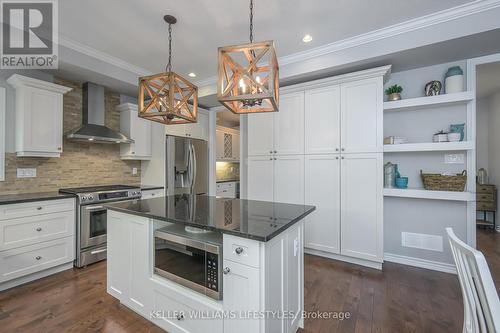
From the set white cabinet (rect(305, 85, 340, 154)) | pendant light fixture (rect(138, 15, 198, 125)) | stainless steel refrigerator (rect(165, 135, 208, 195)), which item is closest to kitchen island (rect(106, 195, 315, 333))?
pendant light fixture (rect(138, 15, 198, 125))

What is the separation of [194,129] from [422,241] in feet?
12.9

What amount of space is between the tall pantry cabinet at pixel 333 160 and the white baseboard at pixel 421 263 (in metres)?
0.39

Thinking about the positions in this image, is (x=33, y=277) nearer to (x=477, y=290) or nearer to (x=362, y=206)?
(x=477, y=290)

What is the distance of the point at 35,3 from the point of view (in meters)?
2.10

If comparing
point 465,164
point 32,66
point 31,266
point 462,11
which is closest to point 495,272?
point 465,164

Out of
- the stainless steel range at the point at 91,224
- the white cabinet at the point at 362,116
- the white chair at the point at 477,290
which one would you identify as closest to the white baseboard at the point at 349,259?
the white cabinet at the point at 362,116

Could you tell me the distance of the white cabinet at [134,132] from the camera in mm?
3549

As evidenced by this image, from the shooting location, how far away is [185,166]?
4.10 m

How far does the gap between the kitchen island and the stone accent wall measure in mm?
1702

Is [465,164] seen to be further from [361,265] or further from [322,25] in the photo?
[322,25]

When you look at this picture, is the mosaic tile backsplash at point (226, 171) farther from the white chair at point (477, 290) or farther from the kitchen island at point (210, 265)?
Result: the white chair at point (477, 290)

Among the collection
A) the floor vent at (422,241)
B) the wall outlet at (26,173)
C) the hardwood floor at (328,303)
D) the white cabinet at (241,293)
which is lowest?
the hardwood floor at (328,303)

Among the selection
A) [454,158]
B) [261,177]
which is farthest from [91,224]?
[454,158]

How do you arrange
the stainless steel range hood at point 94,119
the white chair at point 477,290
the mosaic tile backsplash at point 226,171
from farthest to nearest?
the mosaic tile backsplash at point 226,171 < the stainless steel range hood at point 94,119 < the white chair at point 477,290
